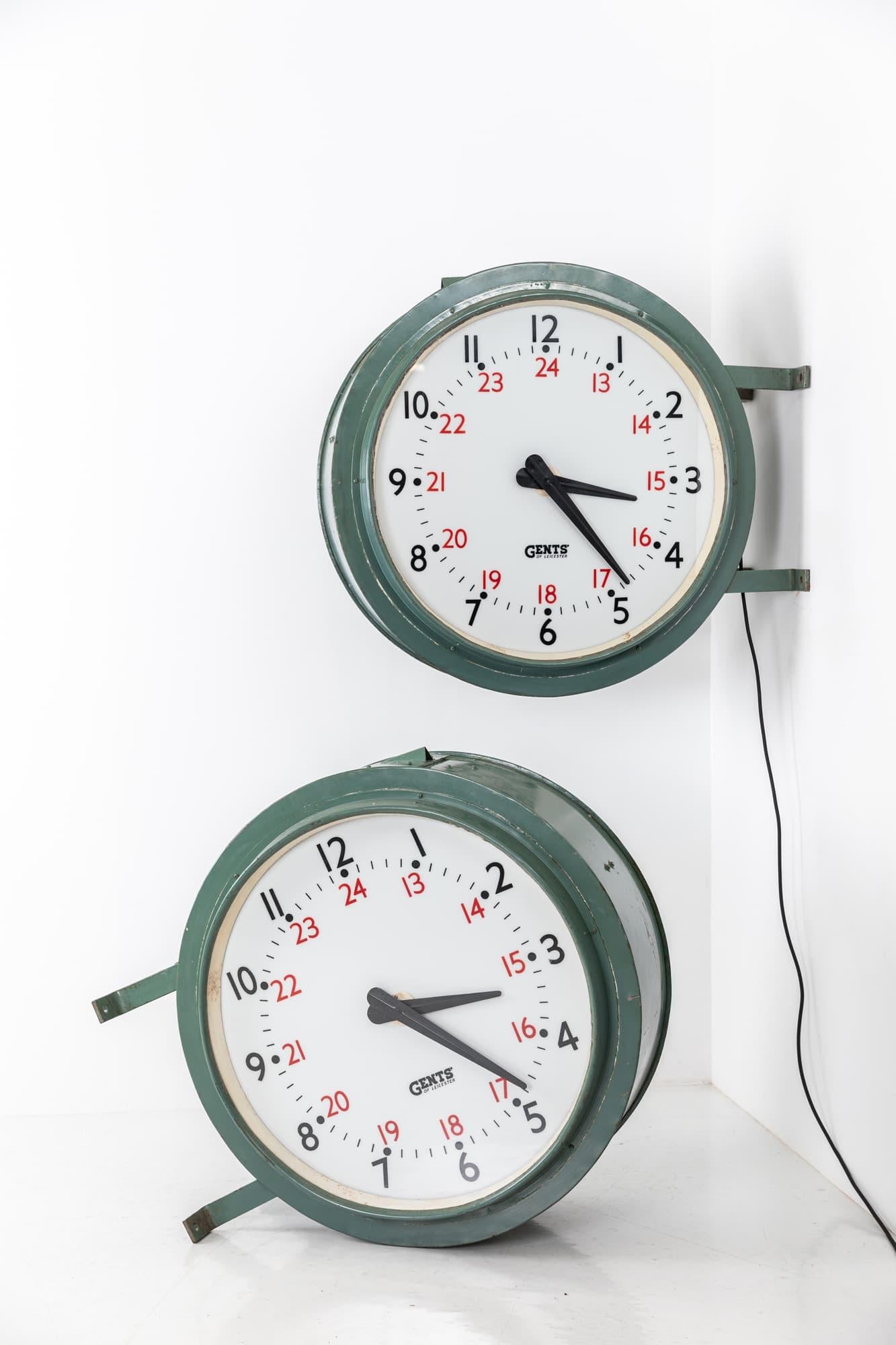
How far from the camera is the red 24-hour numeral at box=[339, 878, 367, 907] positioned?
1213 millimetres

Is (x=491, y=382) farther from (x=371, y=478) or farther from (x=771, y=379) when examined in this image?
Answer: (x=771, y=379)

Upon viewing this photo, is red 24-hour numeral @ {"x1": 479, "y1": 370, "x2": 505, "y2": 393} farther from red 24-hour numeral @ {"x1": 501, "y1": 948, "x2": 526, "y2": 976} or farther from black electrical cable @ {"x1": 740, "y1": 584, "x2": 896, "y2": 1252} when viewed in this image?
red 24-hour numeral @ {"x1": 501, "y1": 948, "x2": 526, "y2": 976}

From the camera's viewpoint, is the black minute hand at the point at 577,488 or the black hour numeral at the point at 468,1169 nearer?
the black hour numeral at the point at 468,1169

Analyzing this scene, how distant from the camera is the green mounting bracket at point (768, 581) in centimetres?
141

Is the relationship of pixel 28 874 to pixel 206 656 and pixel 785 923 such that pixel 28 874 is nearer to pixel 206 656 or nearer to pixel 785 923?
pixel 206 656

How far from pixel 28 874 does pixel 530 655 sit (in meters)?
0.77

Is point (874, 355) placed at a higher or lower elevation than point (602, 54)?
lower

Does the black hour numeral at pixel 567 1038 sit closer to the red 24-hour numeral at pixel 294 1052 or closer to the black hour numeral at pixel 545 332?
the red 24-hour numeral at pixel 294 1052

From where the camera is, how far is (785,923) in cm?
146

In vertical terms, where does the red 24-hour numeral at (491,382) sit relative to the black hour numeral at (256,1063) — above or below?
above

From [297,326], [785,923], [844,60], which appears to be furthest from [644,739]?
[844,60]

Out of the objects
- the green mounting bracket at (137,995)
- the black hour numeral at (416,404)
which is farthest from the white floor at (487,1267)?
the black hour numeral at (416,404)

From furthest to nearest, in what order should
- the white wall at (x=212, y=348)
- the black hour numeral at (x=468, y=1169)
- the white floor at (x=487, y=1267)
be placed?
the white wall at (x=212, y=348) < the black hour numeral at (x=468, y=1169) < the white floor at (x=487, y=1267)

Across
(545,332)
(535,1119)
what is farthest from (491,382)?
(535,1119)
